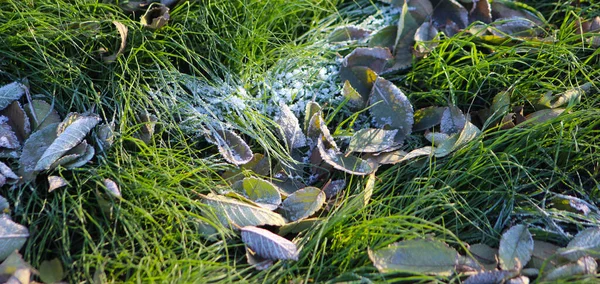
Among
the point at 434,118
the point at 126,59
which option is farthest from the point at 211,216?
the point at 434,118

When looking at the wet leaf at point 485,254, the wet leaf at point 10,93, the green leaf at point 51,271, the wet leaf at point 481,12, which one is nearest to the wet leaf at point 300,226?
the wet leaf at point 485,254

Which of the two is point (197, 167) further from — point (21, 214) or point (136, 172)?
point (21, 214)

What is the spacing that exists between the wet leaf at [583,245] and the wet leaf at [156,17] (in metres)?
1.06

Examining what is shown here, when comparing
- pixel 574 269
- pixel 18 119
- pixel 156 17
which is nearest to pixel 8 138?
pixel 18 119

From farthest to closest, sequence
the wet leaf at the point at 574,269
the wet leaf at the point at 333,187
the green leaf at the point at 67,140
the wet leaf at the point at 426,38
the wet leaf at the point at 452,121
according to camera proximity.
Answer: the wet leaf at the point at 426,38, the wet leaf at the point at 452,121, the wet leaf at the point at 333,187, the green leaf at the point at 67,140, the wet leaf at the point at 574,269

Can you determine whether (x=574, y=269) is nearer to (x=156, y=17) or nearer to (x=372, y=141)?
(x=372, y=141)

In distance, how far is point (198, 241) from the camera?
1.17 meters

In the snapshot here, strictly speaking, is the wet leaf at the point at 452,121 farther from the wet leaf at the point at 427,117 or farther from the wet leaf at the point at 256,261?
the wet leaf at the point at 256,261

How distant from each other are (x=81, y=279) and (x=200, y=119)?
46 cm

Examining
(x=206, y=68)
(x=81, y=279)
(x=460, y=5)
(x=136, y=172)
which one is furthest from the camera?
(x=460, y=5)

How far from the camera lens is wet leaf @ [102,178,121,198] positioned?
3.83 feet

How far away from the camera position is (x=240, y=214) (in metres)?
1.23

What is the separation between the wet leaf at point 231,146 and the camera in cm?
133

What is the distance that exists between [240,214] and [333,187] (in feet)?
0.74
